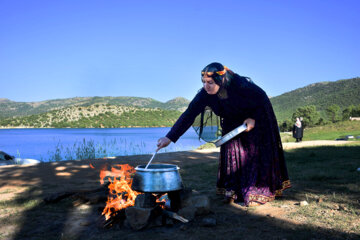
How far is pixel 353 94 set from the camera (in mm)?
77750

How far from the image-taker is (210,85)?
4332 mm

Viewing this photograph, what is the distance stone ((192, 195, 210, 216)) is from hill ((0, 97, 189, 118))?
138578 millimetres

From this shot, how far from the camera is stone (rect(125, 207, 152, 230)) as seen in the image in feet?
11.5

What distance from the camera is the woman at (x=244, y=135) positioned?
4406mm

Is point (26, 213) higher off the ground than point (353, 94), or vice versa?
point (353, 94)

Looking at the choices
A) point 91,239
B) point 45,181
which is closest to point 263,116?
point 91,239

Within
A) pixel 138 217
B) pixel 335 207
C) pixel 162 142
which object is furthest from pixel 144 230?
pixel 335 207

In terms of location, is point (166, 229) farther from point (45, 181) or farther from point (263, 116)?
point (45, 181)

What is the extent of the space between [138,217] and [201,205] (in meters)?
0.81

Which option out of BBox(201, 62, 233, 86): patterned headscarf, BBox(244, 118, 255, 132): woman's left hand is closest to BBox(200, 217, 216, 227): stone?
BBox(244, 118, 255, 132): woman's left hand

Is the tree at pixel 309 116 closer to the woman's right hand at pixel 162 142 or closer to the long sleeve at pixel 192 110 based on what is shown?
the long sleeve at pixel 192 110

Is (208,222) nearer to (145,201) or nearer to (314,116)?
(145,201)

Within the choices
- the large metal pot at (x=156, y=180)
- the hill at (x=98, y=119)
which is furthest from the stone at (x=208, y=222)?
the hill at (x=98, y=119)

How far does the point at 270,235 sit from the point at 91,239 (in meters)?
1.79
